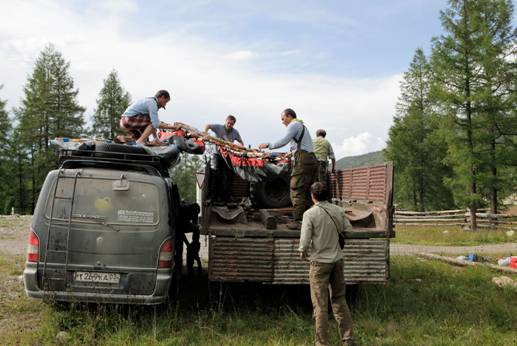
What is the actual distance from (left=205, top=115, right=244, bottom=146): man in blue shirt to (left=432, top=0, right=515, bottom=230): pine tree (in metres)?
15.2

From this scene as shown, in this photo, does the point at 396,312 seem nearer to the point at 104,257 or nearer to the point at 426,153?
the point at 104,257

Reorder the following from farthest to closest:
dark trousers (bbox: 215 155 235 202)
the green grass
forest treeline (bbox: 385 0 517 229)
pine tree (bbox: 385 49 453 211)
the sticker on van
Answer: pine tree (bbox: 385 49 453 211) < forest treeline (bbox: 385 0 517 229) < the green grass < dark trousers (bbox: 215 155 235 202) < the sticker on van

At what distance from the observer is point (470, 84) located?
21109 mm

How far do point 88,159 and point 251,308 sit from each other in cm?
301

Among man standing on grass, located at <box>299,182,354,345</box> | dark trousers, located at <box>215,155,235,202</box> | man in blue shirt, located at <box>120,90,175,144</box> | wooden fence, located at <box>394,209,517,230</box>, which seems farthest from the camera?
wooden fence, located at <box>394,209,517,230</box>

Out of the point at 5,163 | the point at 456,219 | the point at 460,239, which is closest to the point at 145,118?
the point at 460,239

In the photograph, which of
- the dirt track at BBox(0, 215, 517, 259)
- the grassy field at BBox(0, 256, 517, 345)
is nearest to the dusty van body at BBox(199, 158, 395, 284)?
the grassy field at BBox(0, 256, 517, 345)

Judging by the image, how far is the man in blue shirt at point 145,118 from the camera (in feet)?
22.6

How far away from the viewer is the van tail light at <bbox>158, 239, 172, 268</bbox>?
5094mm

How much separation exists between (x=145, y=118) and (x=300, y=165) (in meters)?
2.63

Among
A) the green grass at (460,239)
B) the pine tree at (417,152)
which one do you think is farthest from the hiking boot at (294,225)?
the pine tree at (417,152)

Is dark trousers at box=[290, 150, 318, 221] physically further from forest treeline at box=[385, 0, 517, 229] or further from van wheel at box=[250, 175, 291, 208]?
forest treeline at box=[385, 0, 517, 229]

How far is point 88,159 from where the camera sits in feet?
18.1

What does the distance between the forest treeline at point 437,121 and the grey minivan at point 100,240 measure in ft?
61.9
